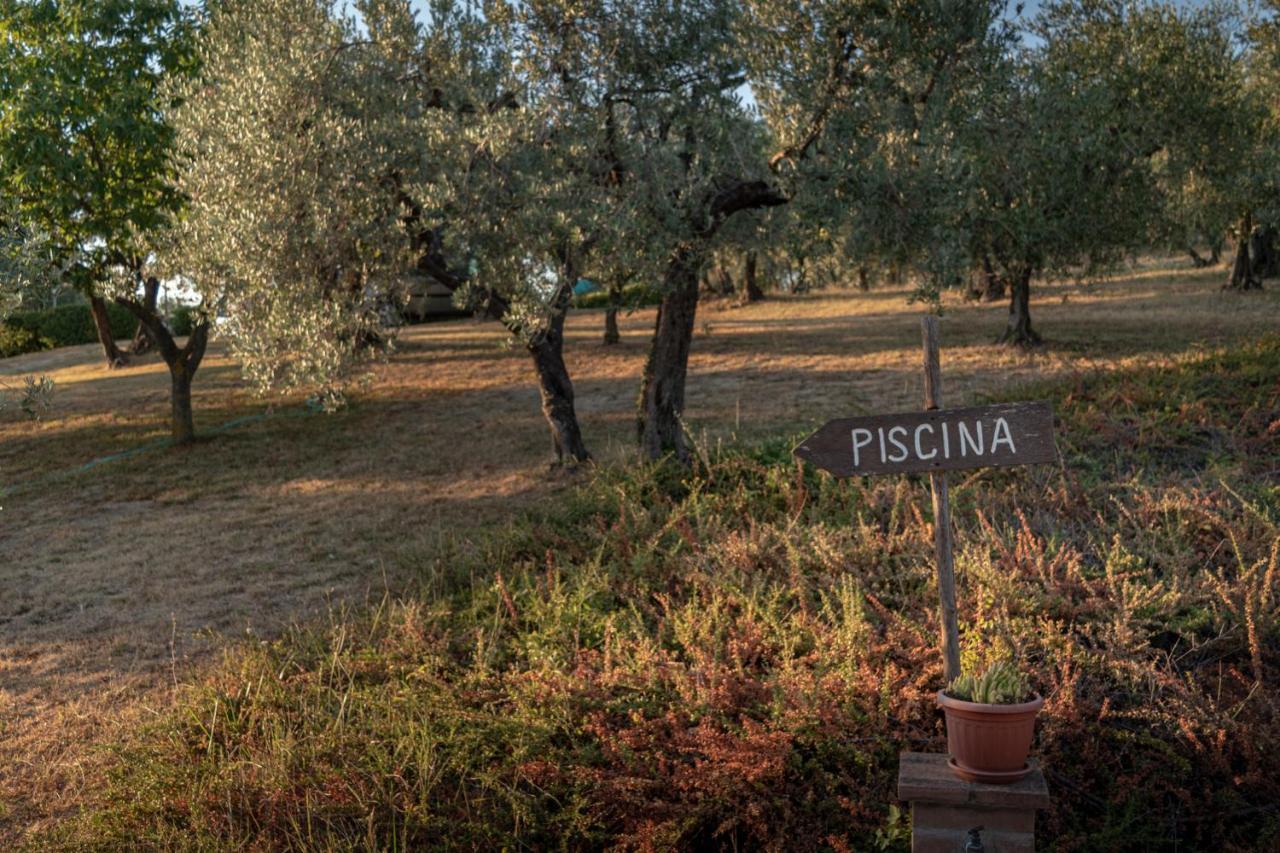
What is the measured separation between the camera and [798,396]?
20312 millimetres

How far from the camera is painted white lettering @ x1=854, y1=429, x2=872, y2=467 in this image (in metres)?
5.30

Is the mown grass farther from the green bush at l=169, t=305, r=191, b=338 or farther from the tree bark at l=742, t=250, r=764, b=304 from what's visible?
the green bush at l=169, t=305, r=191, b=338

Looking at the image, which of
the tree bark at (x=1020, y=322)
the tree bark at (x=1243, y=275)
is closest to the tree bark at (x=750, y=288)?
the tree bark at (x=1243, y=275)

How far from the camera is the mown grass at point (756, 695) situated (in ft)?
18.1

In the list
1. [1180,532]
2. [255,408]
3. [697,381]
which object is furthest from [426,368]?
[1180,532]

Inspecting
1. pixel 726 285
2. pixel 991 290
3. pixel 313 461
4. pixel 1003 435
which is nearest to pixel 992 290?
pixel 991 290

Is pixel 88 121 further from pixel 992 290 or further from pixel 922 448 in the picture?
pixel 992 290

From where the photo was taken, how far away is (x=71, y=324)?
37.0 meters

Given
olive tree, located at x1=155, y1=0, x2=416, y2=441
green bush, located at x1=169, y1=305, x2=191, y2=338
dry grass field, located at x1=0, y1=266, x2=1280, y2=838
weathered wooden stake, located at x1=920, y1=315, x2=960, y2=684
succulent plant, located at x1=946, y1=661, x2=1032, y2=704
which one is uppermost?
olive tree, located at x1=155, y1=0, x2=416, y2=441

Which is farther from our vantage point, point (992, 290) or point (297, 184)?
point (992, 290)

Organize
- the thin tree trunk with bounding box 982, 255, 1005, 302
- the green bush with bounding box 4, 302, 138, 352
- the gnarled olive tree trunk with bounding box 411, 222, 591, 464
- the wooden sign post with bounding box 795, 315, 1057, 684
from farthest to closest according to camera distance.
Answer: the green bush with bounding box 4, 302, 138, 352 < the thin tree trunk with bounding box 982, 255, 1005, 302 < the gnarled olive tree trunk with bounding box 411, 222, 591, 464 < the wooden sign post with bounding box 795, 315, 1057, 684

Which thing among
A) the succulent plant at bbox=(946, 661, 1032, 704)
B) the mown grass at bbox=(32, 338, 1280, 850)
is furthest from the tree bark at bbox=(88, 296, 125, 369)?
the succulent plant at bbox=(946, 661, 1032, 704)

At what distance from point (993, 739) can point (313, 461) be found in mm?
15978

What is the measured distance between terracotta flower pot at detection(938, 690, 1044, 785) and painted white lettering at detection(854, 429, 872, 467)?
1226 millimetres
